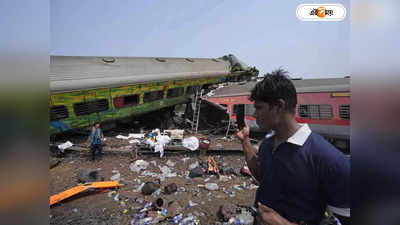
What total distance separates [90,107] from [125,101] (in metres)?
1.26

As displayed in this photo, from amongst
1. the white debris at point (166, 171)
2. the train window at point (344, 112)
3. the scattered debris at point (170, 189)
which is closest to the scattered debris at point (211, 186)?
the scattered debris at point (170, 189)

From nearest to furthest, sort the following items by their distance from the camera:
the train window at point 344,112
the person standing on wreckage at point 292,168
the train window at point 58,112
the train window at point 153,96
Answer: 1. the person standing on wreckage at point 292,168
2. the train window at point 344,112
3. the train window at point 58,112
4. the train window at point 153,96

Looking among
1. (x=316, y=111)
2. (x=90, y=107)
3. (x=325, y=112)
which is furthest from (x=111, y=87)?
(x=325, y=112)

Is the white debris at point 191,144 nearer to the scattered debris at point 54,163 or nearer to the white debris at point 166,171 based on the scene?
the white debris at point 166,171

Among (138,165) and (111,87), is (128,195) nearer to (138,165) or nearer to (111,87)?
(138,165)

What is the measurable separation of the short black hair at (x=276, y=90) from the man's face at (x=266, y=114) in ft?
0.08

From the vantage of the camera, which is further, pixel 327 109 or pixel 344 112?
pixel 327 109

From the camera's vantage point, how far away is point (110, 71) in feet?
21.1

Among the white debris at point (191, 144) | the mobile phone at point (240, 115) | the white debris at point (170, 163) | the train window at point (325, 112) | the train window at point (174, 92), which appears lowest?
the white debris at point (170, 163)

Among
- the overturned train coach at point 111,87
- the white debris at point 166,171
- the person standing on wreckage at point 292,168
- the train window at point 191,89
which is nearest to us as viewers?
the person standing on wreckage at point 292,168

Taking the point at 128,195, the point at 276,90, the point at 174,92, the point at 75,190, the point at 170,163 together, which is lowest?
the point at 128,195

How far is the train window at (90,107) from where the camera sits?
5841 mm

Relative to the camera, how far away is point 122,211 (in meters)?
2.91

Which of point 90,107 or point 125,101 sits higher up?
point 125,101
